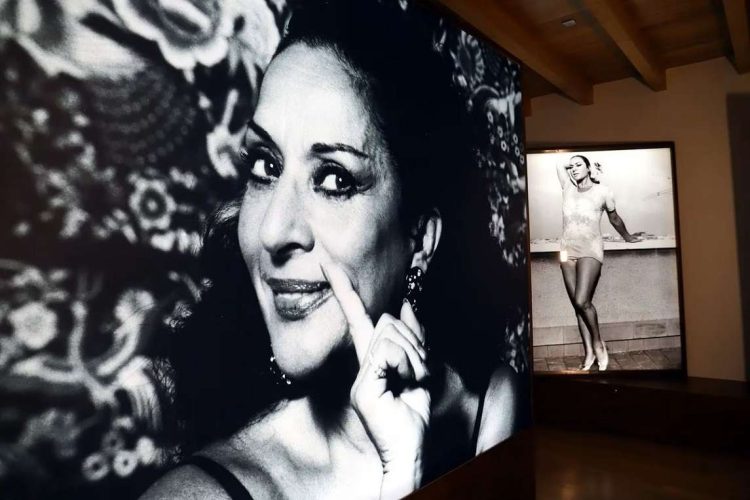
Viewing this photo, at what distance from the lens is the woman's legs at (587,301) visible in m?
4.51

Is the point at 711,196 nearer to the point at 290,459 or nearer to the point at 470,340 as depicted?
the point at 470,340

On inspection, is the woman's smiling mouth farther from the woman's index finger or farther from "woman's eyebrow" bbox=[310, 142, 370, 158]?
"woman's eyebrow" bbox=[310, 142, 370, 158]

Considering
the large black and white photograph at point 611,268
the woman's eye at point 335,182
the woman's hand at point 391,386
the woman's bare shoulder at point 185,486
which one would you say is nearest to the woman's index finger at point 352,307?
the woman's hand at point 391,386

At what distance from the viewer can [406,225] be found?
2.34 meters

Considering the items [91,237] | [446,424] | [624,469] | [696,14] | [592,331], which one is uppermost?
[696,14]

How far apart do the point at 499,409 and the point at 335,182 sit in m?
1.70

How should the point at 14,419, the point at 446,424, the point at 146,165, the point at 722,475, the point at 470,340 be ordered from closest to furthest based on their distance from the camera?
the point at 14,419
the point at 146,165
the point at 446,424
the point at 470,340
the point at 722,475

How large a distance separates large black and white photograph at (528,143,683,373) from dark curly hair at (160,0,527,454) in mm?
1433

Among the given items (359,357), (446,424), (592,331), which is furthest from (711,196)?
(359,357)

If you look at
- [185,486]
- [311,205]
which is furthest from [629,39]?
[185,486]

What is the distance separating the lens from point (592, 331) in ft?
14.8

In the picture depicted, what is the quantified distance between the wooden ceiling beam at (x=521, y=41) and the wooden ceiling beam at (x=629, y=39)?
461 millimetres

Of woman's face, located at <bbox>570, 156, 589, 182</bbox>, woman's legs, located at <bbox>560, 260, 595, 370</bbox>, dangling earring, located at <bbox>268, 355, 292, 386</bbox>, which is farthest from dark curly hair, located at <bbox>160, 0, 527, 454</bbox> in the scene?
woman's face, located at <bbox>570, 156, 589, 182</bbox>

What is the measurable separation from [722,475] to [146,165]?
13.2 feet
